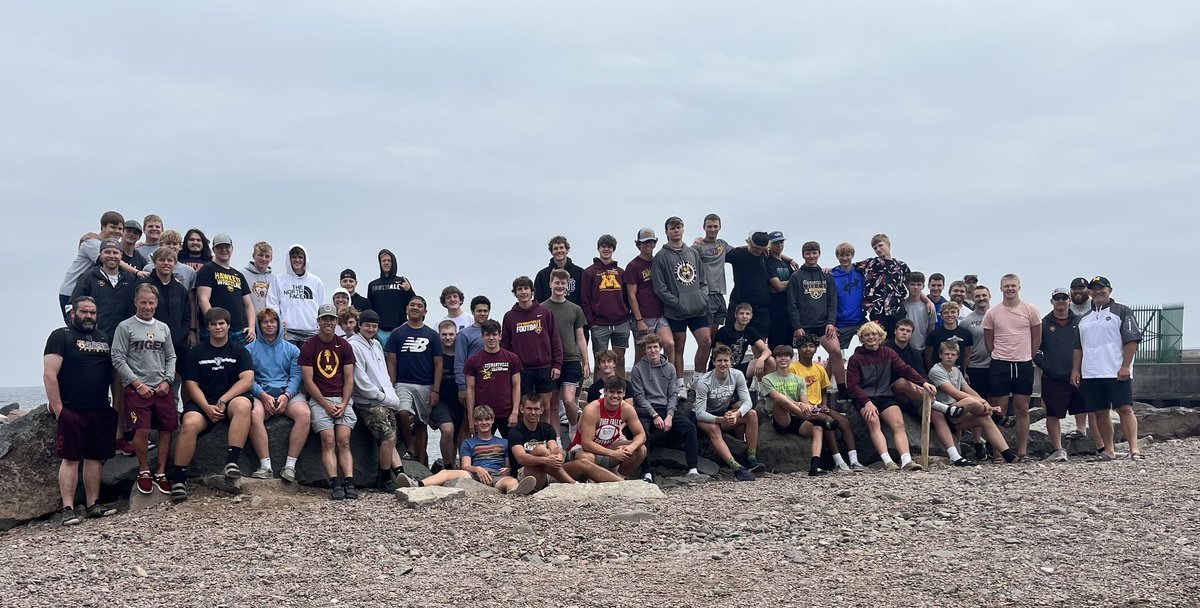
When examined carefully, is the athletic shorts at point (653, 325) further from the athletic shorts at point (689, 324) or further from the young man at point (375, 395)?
the young man at point (375, 395)

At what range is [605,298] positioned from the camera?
41.3ft

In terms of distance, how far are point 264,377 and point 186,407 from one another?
0.78 metres

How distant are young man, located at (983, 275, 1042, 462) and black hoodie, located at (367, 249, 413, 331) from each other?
6952 mm

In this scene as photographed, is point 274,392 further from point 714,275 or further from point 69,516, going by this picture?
point 714,275

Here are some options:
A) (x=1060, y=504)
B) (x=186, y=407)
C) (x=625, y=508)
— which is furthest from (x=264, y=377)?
(x=1060, y=504)

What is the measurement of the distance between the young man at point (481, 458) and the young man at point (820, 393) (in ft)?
11.8

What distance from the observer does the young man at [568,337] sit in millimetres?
12070

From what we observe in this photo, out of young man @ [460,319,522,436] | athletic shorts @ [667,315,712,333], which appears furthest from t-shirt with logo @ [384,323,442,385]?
athletic shorts @ [667,315,712,333]

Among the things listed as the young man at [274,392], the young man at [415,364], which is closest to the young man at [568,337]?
the young man at [415,364]

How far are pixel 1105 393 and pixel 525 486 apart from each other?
6906mm

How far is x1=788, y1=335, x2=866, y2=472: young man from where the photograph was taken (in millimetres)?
12398

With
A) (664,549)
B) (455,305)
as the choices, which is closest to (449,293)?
(455,305)

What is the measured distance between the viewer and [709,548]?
8.38m

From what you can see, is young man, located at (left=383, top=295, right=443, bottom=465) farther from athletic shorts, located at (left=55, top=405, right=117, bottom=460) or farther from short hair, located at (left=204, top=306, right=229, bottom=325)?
athletic shorts, located at (left=55, top=405, right=117, bottom=460)
